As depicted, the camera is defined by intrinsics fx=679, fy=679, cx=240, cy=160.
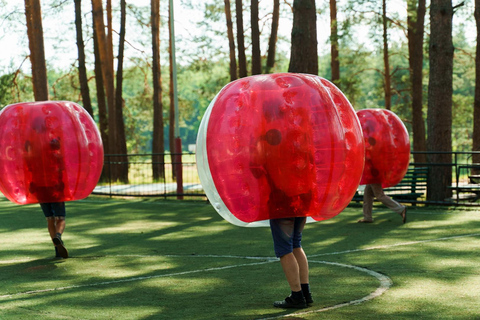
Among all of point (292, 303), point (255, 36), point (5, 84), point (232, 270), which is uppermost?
point (255, 36)

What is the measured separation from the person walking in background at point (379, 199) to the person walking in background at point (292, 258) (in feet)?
22.9

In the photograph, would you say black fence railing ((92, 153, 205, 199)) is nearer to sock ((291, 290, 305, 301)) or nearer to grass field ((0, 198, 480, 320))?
grass field ((0, 198, 480, 320))

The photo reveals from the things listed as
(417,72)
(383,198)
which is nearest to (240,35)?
(417,72)

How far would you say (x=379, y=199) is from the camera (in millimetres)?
13859

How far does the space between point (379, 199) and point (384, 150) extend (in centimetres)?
115

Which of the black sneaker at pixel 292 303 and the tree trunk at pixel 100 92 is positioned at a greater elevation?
the tree trunk at pixel 100 92

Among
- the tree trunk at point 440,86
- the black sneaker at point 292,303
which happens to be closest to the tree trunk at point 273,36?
the tree trunk at point 440,86

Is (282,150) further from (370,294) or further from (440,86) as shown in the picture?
(440,86)

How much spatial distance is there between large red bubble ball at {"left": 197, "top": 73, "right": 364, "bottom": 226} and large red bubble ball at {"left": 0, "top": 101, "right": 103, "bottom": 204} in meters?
4.03

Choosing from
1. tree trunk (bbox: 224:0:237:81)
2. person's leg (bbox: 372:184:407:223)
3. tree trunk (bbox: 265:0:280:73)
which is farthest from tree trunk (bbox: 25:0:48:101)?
tree trunk (bbox: 224:0:237:81)

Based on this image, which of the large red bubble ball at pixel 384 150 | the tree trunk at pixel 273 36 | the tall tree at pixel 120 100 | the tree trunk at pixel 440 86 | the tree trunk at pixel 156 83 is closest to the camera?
the large red bubble ball at pixel 384 150

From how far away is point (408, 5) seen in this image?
3112 centimetres

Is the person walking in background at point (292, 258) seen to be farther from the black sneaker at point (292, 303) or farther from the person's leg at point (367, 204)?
the person's leg at point (367, 204)

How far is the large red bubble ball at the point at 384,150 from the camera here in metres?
13.3
